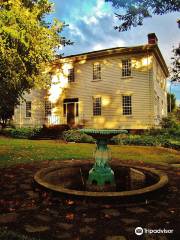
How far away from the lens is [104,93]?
26.5 meters

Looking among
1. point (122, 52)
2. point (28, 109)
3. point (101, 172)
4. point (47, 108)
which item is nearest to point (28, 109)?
point (28, 109)

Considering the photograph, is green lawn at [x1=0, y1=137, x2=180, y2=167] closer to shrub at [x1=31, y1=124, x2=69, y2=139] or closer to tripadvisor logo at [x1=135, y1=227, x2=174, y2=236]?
tripadvisor logo at [x1=135, y1=227, x2=174, y2=236]

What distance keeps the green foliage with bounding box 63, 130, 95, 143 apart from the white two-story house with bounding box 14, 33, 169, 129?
4.09 m

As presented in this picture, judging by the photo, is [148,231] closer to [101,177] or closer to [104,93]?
[101,177]

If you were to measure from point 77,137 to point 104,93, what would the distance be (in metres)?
6.62

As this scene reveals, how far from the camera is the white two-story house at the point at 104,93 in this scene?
80.2 feet

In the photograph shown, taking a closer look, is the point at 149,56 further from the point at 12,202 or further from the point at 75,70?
the point at 12,202

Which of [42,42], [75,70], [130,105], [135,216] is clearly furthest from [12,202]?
[75,70]

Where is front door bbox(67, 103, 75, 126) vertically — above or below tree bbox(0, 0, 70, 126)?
below

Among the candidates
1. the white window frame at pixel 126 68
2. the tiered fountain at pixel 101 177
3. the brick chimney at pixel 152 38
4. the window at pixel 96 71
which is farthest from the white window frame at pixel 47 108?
the tiered fountain at pixel 101 177

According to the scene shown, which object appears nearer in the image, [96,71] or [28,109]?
[96,71]

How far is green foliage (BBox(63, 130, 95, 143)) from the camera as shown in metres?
21.4

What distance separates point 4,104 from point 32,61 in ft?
11.9

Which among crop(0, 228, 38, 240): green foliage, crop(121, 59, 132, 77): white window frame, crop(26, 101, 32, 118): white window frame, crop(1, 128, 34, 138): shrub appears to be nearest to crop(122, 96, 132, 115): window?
crop(121, 59, 132, 77): white window frame
